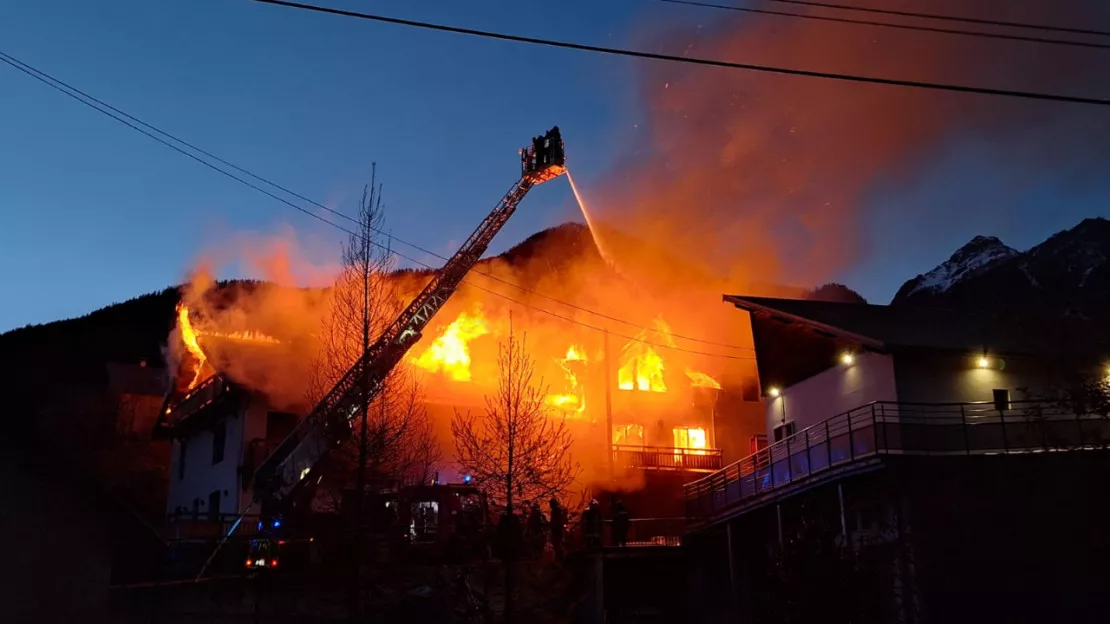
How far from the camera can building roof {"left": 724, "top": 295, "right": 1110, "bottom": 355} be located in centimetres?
1870

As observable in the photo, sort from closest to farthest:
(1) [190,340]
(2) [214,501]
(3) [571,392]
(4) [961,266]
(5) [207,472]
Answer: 1. (2) [214,501]
2. (5) [207,472]
3. (3) [571,392]
4. (1) [190,340]
5. (4) [961,266]

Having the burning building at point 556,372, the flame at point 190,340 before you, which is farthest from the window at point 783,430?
the flame at point 190,340

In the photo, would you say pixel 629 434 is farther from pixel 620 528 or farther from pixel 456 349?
pixel 620 528

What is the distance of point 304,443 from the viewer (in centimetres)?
3166

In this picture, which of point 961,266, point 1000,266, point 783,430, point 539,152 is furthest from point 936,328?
point 961,266

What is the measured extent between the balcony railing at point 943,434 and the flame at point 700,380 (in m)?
19.6

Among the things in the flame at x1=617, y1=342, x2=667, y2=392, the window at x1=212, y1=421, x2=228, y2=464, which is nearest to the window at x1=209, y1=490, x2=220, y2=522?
the window at x1=212, y1=421, x2=228, y2=464

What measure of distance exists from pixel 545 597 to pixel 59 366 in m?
83.1

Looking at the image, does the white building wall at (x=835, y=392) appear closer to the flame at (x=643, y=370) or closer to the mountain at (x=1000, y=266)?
the flame at (x=643, y=370)

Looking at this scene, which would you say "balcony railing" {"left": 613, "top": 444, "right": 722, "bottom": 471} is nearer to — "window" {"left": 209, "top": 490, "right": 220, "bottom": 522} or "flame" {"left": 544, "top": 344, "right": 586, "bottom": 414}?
"flame" {"left": 544, "top": 344, "right": 586, "bottom": 414}

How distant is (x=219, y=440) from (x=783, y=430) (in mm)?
27464

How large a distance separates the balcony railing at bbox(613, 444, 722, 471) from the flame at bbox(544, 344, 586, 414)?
175 inches

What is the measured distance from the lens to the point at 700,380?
1757 inches

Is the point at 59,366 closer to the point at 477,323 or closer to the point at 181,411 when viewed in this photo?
the point at 181,411
